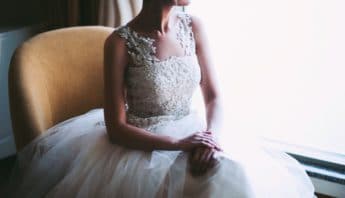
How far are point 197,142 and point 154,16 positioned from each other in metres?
0.42

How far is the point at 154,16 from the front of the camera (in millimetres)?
1316

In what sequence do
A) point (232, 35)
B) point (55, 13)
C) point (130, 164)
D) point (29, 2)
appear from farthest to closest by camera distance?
point (29, 2) < point (55, 13) < point (232, 35) < point (130, 164)

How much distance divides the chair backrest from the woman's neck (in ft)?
0.96

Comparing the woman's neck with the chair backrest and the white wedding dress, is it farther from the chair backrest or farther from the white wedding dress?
the chair backrest

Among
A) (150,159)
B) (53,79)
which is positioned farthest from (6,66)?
(150,159)

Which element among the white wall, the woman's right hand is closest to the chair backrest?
the woman's right hand

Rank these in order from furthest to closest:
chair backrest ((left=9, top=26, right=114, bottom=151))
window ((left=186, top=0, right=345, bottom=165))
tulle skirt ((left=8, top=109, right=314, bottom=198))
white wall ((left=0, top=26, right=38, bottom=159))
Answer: white wall ((left=0, top=26, right=38, bottom=159)) < window ((left=186, top=0, right=345, bottom=165)) < chair backrest ((left=9, top=26, right=114, bottom=151)) < tulle skirt ((left=8, top=109, right=314, bottom=198))

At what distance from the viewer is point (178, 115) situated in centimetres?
137

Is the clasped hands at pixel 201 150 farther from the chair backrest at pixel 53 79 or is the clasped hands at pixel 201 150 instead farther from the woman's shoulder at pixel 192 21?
the chair backrest at pixel 53 79

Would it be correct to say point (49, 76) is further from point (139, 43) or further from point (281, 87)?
point (281, 87)

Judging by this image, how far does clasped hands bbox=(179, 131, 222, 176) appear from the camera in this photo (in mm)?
1094

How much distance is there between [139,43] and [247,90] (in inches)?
30.3

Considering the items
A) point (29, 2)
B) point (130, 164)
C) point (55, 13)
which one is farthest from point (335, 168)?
point (29, 2)

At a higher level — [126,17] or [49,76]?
[126,17]
